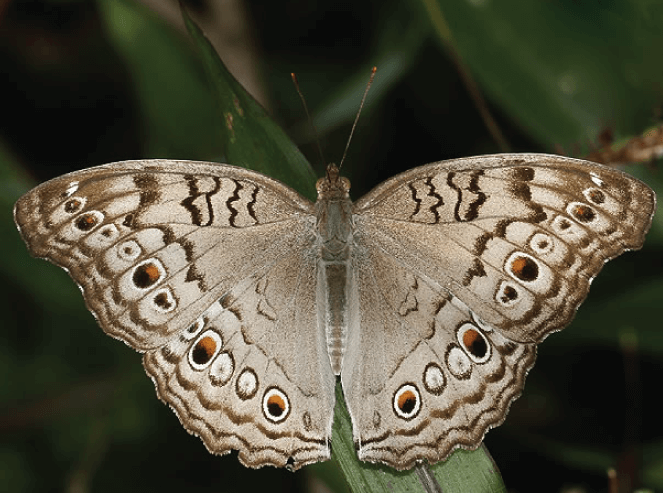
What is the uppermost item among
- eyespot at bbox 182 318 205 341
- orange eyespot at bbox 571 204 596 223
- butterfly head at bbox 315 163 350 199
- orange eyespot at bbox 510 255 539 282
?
butterfly head at bbox 315 163 350 199

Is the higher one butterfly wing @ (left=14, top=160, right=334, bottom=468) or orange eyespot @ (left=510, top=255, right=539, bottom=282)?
butterfly wing @ (left=14, top=160, right=334, bottom=468)

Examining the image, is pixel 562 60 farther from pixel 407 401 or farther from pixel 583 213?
pixel 407 401

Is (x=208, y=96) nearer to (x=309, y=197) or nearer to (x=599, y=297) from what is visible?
(x=309, y=197)

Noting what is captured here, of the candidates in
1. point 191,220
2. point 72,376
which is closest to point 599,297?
point 191,220

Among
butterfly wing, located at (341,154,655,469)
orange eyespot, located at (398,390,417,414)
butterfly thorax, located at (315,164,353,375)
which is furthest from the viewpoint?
butterfly thorax, located at (315,164,353,375)

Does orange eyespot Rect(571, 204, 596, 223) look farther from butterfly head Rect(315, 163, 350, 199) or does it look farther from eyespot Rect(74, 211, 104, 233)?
eyespot Rect(74, 211, 104, 233)

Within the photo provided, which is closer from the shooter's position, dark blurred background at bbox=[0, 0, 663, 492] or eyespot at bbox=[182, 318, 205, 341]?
eyespot at bbox=[182, 318, 205, 341]

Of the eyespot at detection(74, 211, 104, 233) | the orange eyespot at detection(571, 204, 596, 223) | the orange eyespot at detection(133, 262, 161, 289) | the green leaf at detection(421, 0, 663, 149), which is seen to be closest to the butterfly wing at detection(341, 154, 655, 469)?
the orange eyespot at detection(571, 204, 596, 223)

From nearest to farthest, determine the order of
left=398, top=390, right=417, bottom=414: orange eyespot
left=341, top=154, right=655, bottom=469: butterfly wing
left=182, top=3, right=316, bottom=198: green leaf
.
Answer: left=341, top=154, right=655, bottom=469: butterfly wing → left=398, top=390, right=417, bottom=414: orange eyespot → left=182, top=3, right=316, bottom=198: green leaf
